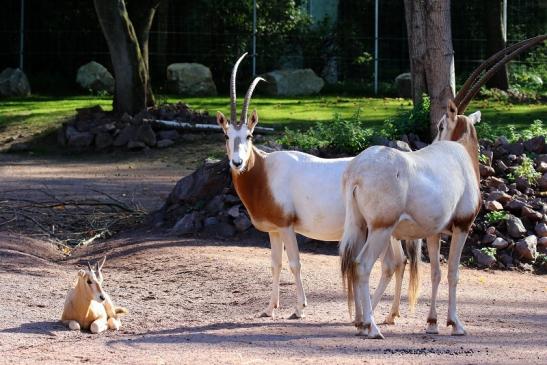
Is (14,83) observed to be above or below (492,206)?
above

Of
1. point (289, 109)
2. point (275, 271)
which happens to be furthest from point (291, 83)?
point (275, 271)

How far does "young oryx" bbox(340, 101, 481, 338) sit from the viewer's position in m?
7.44

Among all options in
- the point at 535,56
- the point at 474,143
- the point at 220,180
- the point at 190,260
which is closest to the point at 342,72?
the point at 535,56

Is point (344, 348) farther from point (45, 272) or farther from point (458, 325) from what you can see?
point (45, 272)

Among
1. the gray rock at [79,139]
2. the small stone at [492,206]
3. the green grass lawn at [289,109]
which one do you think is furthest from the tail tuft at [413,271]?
the gray rock at [79,139]

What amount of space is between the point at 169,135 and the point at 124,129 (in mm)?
813

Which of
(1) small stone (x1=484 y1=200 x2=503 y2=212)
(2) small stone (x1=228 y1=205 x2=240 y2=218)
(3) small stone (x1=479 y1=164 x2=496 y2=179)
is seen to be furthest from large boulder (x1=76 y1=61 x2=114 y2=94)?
(1) small stone (x1=484 y1=200 x2=503 y2=212)

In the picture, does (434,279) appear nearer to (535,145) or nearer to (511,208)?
(511,208)

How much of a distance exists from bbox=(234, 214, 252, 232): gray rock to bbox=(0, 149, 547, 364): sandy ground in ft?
0.81

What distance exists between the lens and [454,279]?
808 cm

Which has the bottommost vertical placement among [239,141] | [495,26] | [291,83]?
[239,141]

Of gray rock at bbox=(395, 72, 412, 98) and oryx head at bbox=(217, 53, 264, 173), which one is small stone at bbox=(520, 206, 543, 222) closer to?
oryx head at bbox=(217, 53, 264, 173)

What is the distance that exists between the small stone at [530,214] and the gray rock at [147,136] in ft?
27.2

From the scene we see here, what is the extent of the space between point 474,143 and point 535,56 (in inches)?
711
